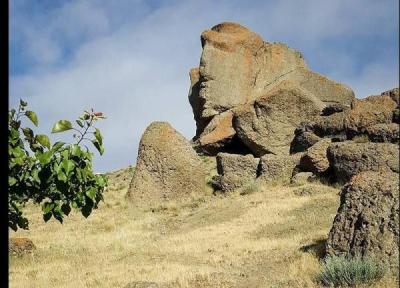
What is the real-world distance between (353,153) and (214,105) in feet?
69.2

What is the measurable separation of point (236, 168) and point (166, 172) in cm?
381

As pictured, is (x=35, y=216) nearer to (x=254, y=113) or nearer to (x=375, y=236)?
(x=254, y=113)

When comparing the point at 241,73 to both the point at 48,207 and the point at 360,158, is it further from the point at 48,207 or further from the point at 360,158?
the point at 48,207

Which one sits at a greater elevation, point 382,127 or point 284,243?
point 382,127

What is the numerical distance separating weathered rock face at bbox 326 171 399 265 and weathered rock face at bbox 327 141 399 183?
27.5 ft

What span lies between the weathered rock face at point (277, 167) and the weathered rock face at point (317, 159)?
772mm

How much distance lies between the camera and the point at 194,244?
15.9m

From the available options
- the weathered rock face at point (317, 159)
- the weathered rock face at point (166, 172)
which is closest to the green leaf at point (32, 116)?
the weathered rock face at point (317, 159)

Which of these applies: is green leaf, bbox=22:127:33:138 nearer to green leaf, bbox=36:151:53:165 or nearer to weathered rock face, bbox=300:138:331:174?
green leaf, bbox=36:151:53:165

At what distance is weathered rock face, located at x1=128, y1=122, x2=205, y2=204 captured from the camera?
27453 millimetres

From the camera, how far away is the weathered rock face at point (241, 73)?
41594 millimetres

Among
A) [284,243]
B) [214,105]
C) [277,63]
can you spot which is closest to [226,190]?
[284,243]

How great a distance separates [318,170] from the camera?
2483 cm

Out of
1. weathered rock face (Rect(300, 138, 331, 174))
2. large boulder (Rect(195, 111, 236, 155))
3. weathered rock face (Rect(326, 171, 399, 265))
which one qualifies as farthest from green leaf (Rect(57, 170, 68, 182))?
large boulder (Rect(195, 111, 236, 155))
